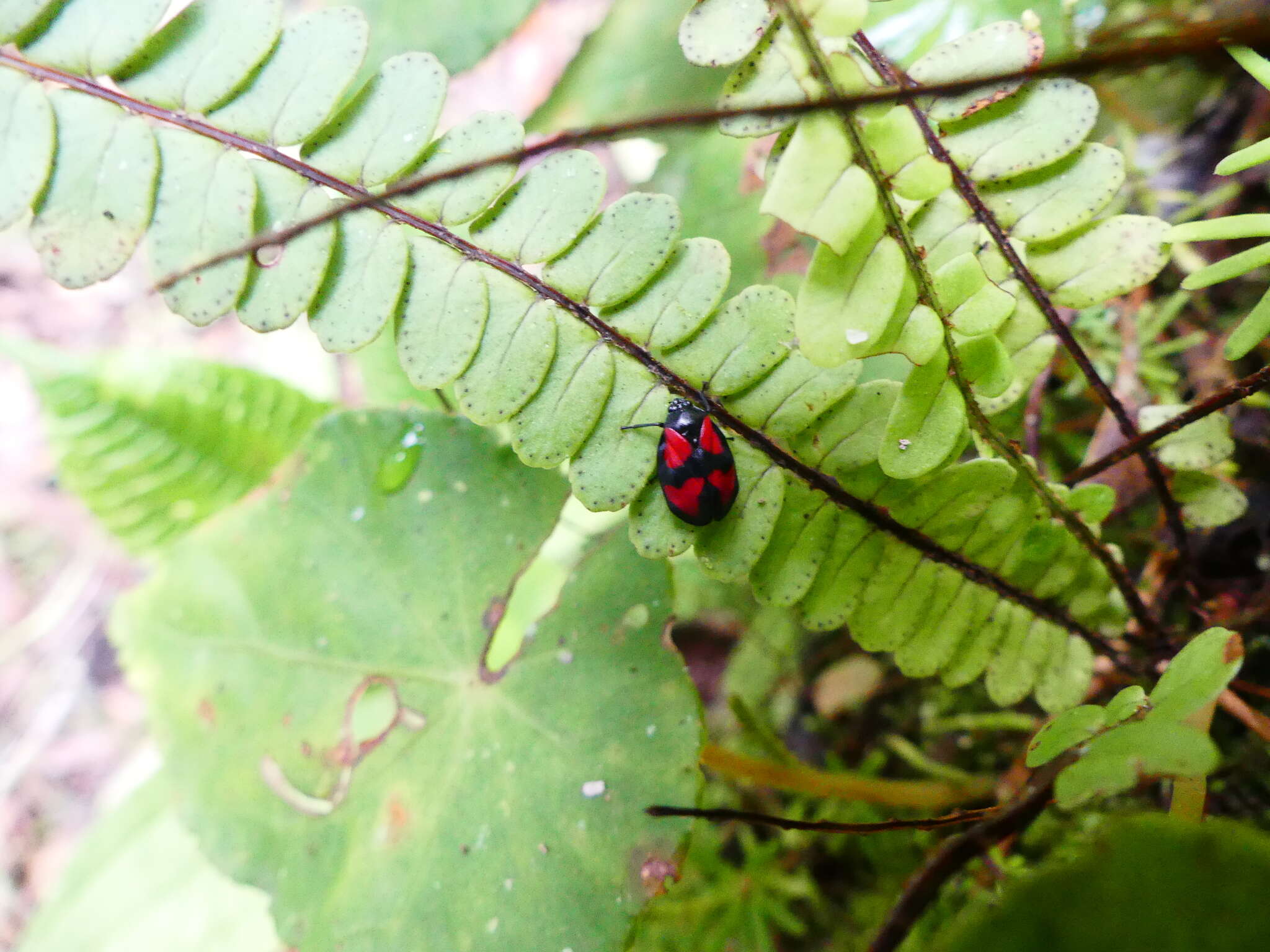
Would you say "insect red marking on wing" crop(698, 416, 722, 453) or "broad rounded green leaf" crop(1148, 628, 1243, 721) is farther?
"insect red marking on wing" crop(698, 416, 722, 453)

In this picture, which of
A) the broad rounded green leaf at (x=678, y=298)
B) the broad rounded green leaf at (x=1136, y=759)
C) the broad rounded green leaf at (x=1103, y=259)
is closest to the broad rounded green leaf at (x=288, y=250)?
the broad rounded green leaf at (x=678, y=298)

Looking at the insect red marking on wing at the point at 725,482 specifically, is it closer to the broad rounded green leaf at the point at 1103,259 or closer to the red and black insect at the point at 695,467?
the red and black insect at the point at 695,467

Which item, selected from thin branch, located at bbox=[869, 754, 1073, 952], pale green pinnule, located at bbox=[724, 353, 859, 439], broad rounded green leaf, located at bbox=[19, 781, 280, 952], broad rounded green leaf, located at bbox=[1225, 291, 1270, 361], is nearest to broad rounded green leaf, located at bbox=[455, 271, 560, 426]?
pale green pinnule, located at bbox=[724, 353, 859, 439]

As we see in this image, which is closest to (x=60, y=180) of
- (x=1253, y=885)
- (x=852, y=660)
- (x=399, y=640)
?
(x=399, y=640)

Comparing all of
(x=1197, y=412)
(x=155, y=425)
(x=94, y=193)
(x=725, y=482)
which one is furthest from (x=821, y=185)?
(x=155, y=425)

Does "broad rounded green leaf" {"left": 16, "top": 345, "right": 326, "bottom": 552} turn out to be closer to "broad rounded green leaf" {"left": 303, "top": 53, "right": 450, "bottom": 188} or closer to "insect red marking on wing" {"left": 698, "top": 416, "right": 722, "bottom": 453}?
"broad rounded green leaf" {"left": 303, "top": 53, "right": 450, "bottom": 188}

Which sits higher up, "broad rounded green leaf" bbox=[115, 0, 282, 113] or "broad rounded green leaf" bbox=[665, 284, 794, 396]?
"broad rounded green leaf" bbox=[115, 0, 282, 113]

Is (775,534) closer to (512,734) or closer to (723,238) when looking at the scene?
(512,734)
